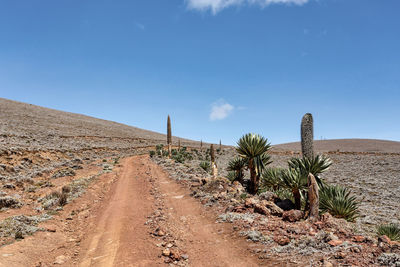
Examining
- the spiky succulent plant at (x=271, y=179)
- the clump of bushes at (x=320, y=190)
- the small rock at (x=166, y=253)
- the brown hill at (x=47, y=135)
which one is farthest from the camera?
the brown hill at (x=47, y=135)

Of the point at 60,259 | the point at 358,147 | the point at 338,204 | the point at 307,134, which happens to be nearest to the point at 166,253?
the point at 60,259

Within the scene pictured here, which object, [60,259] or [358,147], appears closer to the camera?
[60,259]

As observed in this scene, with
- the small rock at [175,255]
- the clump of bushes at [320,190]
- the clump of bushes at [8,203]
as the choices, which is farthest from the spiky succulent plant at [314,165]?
the clump of bushes at [8,203]

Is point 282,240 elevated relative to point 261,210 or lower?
lower

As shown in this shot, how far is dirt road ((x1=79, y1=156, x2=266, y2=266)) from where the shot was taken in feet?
18.6

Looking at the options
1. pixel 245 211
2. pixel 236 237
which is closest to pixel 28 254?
pixel 236 237

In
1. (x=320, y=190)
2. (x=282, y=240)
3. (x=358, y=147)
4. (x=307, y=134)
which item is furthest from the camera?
(x=358, y=147)

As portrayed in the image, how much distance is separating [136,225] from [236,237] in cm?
349

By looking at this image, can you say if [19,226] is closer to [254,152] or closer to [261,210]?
[261,210]

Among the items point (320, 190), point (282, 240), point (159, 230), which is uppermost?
point (320, 190)

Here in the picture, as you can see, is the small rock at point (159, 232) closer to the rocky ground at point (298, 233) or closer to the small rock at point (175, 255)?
the small rock at point (175, 255)

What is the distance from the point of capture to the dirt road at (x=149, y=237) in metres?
5.68

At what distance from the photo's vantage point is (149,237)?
6941 mm

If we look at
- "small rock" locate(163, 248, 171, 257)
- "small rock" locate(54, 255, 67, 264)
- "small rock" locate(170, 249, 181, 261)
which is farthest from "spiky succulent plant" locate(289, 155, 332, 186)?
"small rock" locate(54, 255, 67, 264)
